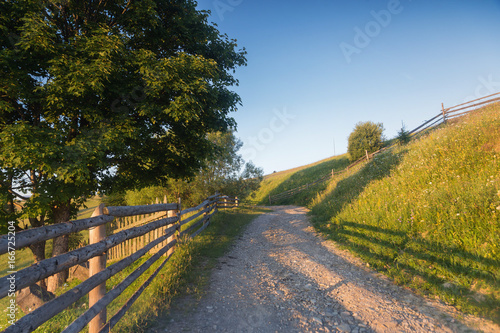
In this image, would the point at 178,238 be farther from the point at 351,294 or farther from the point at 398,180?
the point at 398,180

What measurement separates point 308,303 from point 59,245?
864cm

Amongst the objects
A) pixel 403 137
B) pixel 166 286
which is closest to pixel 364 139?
pixel 403 137

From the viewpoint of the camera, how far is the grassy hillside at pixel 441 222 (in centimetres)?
464

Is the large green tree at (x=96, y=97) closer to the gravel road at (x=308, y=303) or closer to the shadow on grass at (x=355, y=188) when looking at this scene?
the gravel road at (x=308, y=303)

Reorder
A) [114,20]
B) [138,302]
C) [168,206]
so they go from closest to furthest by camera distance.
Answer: [138,302]
[168,206]
[114,20]

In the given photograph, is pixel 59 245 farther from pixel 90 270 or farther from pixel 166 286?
pixel 90 270

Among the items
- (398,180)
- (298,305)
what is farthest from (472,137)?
(298,305)

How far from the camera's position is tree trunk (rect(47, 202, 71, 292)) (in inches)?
322

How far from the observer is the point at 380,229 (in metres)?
7.31

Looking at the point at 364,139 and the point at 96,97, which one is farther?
the point at 364,139

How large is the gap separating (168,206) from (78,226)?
4.01m

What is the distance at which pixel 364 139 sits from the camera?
31891mm

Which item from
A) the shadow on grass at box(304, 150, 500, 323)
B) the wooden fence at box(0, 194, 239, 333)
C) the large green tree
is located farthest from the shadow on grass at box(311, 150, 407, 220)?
the wooden fence at box(0, 194, 239, 333)

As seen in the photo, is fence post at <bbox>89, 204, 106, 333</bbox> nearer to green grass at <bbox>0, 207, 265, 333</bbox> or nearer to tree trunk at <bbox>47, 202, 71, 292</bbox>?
green grass at <bbox>0, 207, 265, 333</bbox>
